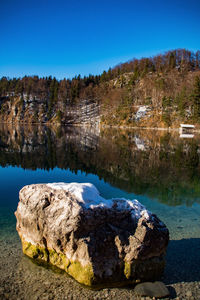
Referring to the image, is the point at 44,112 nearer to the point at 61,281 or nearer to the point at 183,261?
the point at 183,261

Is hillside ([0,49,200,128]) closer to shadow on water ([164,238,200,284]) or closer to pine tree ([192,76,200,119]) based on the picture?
pine tree ([192,76,200,119])

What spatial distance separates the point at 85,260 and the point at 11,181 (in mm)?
14036

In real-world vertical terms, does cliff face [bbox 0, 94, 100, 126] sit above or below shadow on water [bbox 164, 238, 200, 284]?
above

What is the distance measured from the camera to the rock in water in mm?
6754

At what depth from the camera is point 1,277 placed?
7133 millimetres

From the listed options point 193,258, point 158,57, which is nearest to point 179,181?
point 193,258

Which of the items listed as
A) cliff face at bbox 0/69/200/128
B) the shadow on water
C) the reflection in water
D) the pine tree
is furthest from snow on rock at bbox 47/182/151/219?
cliff face at bbox 0/69/200/128

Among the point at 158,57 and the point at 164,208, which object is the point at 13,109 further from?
the point at 164,208

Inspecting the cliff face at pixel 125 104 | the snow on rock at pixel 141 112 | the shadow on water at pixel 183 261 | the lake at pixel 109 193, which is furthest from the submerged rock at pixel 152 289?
the snow on rock at pixel 141 112

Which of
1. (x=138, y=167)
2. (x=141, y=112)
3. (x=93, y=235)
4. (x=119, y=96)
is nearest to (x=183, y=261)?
(x=93, y=235)

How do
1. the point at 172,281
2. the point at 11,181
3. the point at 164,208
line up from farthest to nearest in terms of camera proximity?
the point at 11,181 < the point at 164,208 < the point at 172,281

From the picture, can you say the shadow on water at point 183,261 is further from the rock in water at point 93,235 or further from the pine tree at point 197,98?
the pine tree at point 197,98

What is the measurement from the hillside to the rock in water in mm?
75906

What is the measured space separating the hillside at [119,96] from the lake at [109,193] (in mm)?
58075
